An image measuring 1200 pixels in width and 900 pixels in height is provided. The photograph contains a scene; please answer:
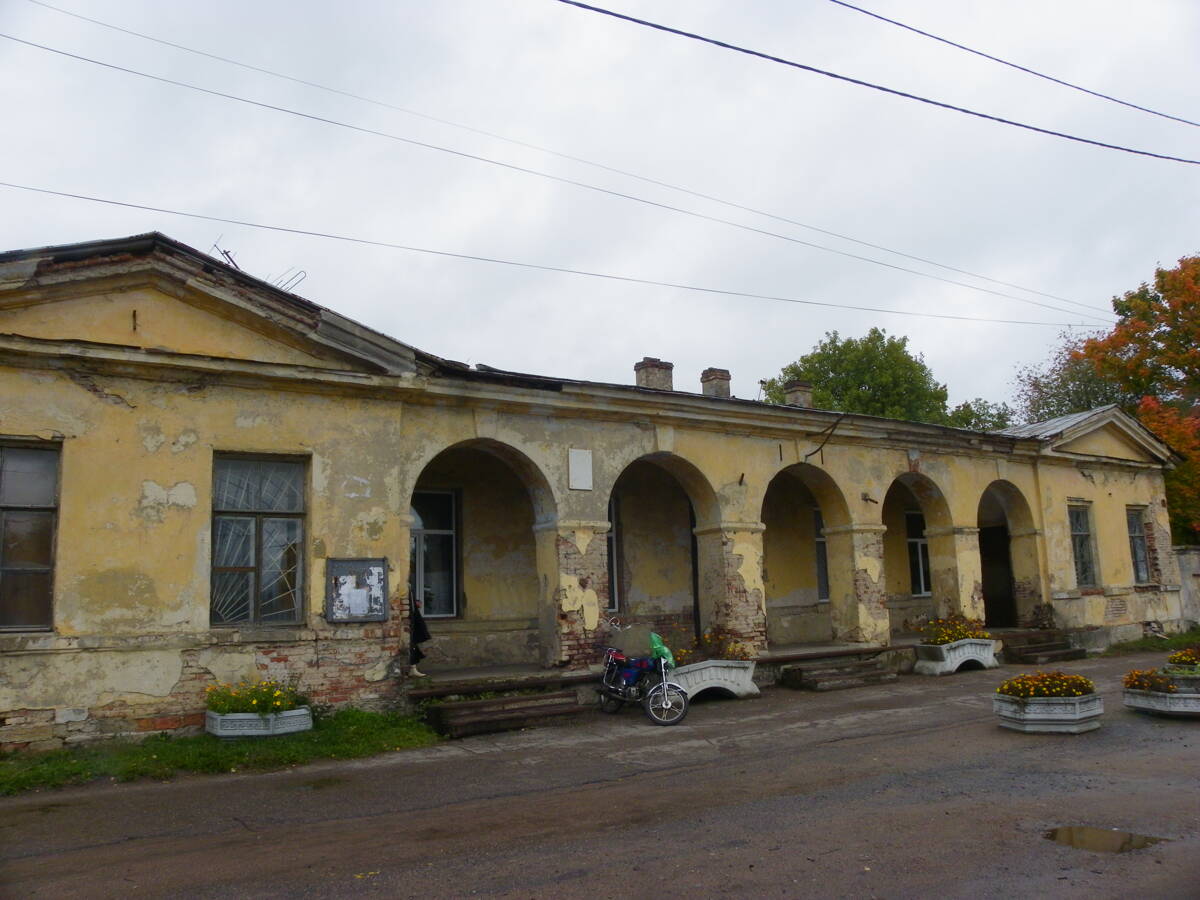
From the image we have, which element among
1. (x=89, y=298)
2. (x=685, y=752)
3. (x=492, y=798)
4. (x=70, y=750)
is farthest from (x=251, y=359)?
(x=685, y=752)

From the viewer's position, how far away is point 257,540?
10125 millimetres

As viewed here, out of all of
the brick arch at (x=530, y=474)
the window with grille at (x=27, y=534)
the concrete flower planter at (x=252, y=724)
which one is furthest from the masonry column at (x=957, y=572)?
the window with grille at (x=27, y=534)

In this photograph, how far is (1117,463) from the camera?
2028 centimetres

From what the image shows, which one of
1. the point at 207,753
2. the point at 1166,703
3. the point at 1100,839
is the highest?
the point at 207,753

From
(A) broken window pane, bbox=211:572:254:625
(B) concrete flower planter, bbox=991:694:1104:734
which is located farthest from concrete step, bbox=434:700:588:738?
(B) concrete flower planter, bbox=991:694:1104:734

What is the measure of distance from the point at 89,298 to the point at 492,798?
6438 millimetres

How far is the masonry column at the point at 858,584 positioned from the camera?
15164 millimetres

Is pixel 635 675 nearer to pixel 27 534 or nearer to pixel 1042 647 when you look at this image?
A: pixel 27 534

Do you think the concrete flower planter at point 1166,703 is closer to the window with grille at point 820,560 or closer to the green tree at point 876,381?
the window with grille at point 820,560

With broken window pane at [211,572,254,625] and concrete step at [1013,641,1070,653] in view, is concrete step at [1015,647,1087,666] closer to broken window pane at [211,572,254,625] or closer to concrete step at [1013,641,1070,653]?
concrete step at [1013,641,1070,653]

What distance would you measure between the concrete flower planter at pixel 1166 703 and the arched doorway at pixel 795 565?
18.0 feet

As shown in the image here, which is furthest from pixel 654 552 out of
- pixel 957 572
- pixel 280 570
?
pixel 280 570

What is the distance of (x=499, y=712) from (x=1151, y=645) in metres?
15.5

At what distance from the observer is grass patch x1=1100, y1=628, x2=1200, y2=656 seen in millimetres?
18750
